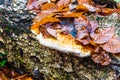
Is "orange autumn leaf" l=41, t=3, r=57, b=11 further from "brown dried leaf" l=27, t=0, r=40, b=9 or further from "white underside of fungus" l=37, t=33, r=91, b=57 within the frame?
"white underside of fungus" l=37, t=33, r=91, b=57

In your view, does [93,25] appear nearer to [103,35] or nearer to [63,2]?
[103,35]

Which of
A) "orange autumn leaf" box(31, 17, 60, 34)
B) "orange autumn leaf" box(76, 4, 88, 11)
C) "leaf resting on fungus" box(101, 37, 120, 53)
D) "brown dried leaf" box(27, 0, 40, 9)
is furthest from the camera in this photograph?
"brown dried leaf" box(27, 0, 40, 9)

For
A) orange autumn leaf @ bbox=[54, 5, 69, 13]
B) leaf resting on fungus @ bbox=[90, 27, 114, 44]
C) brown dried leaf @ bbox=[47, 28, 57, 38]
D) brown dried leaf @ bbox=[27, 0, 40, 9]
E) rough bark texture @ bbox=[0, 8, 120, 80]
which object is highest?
brown dried leaf @ bbox=[27, 0, 40, 9]

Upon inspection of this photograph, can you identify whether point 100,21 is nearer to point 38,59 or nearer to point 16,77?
point 38,59

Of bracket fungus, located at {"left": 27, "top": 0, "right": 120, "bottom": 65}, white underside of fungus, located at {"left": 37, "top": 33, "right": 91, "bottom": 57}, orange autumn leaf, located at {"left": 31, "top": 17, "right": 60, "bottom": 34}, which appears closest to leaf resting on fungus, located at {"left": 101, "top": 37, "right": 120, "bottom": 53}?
bracket fungus, located at {"left": 27, "top": 0, "right": 120, "bottom": 65}

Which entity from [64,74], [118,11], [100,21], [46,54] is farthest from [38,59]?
[118,11]

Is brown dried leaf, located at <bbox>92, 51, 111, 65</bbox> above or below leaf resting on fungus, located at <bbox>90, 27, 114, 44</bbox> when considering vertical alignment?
below

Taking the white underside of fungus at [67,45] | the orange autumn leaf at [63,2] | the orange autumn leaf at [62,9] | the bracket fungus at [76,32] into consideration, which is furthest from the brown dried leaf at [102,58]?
the orange autumn leaf at [63,2]

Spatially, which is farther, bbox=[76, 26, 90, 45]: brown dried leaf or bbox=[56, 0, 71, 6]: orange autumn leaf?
bbox=[56, 0, 71, 6]: orange autumn leaf
